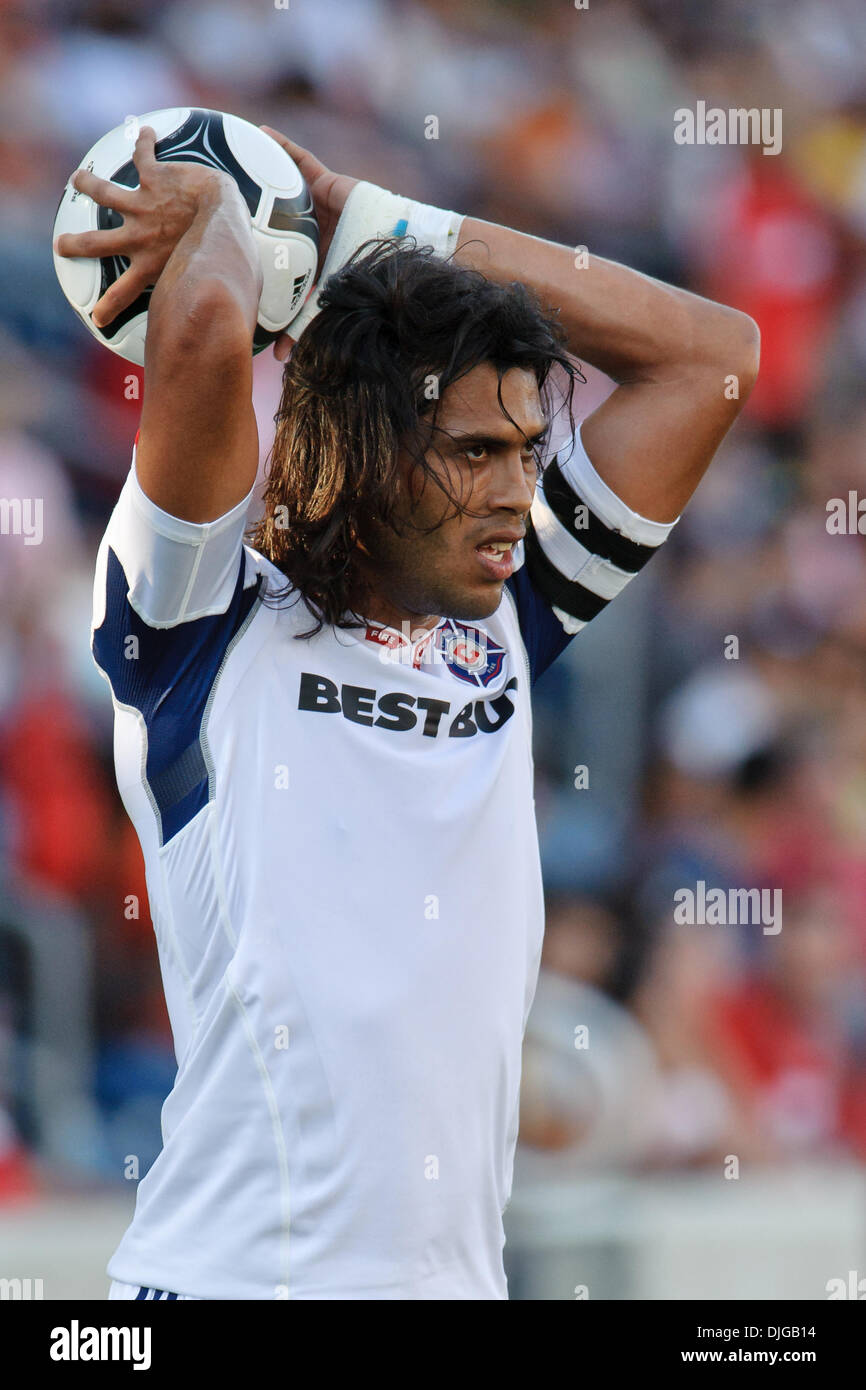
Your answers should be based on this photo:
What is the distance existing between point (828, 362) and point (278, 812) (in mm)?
5016

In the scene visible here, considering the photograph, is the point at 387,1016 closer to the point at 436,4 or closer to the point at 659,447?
the point at 659,447

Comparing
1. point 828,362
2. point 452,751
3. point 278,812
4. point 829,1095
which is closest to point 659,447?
point 452,751

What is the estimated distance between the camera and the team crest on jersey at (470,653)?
2256 mm

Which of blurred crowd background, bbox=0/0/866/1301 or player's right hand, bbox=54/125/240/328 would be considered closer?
player's right hand, bbox=54/125/240/328

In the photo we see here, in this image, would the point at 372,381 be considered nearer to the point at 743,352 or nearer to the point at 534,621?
the point at 534,621

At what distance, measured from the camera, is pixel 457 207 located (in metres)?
6.06

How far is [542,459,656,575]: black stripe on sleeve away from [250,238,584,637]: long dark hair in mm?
240

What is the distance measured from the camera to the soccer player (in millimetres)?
1981

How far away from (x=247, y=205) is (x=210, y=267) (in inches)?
11.9

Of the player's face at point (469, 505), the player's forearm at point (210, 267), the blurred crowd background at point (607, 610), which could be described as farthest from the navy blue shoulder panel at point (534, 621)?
the blurred crowd background at point (607, 610)

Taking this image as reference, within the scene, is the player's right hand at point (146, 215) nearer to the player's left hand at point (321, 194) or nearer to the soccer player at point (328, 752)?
the soccer player at point (328, 752)

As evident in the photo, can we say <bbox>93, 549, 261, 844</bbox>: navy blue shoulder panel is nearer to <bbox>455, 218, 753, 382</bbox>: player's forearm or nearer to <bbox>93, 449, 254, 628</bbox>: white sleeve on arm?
<bbox>93, 449, 254, 628</bbox>: white sleeve on arm

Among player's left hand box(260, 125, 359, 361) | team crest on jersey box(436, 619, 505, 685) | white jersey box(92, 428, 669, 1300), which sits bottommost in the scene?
white jersey box(92, 428, 669, 1300)

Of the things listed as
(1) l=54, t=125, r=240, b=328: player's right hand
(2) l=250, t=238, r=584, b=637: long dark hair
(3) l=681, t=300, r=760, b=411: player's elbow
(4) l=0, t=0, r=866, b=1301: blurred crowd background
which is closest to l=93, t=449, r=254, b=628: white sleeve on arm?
(2) l=250, t=238, r=584, b=637: long dark hair
